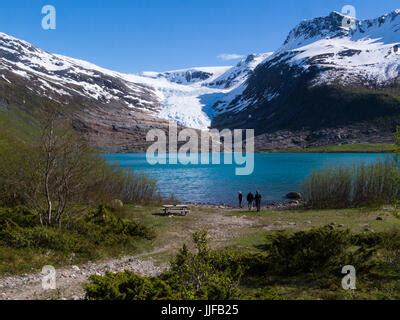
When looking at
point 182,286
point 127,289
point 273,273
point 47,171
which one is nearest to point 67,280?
point 127,289

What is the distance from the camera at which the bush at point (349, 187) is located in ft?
175

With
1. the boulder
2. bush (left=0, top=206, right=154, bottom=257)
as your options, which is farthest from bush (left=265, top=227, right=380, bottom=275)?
the boulder

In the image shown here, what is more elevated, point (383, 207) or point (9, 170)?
point (9, 170)

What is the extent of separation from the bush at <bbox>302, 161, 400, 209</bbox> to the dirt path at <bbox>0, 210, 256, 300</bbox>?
21.5 meters

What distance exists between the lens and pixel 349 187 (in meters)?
54.7

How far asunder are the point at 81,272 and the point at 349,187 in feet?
134

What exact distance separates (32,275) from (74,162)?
10893 mm

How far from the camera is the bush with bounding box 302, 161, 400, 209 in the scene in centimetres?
5347

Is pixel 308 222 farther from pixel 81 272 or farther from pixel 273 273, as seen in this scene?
pixel 81 272

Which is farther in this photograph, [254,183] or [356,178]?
[254,183]

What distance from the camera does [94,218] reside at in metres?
32.3

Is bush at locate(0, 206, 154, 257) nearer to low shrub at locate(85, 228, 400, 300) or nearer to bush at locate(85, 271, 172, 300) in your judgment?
low shrub at locate(85, 228, 400, 300)
